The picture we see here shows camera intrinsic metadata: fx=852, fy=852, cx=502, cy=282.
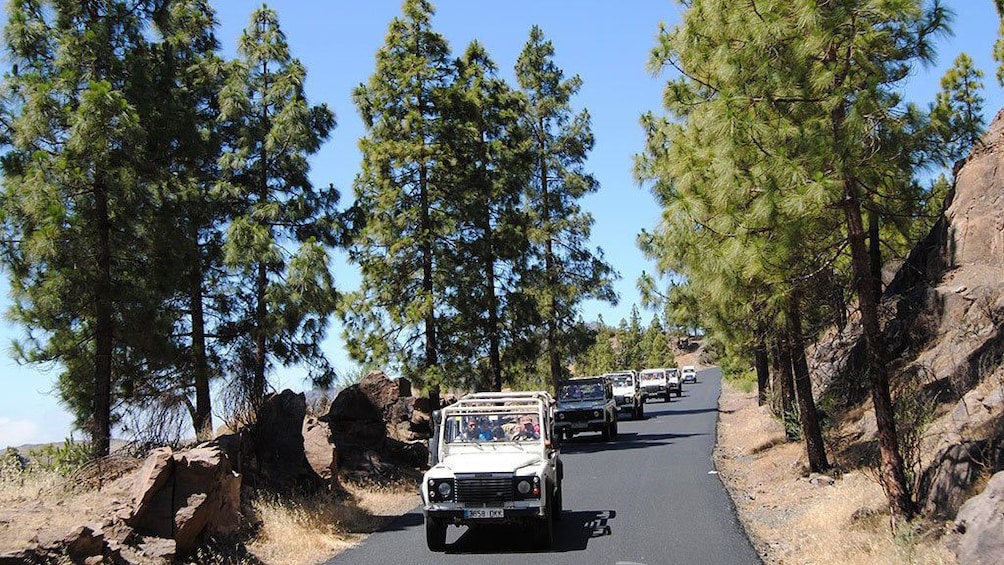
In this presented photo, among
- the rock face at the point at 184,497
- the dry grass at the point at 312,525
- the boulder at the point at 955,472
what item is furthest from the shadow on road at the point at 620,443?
the boulder at the point at 955,472

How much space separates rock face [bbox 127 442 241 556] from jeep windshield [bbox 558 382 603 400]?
19.2m

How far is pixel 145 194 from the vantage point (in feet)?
49.8

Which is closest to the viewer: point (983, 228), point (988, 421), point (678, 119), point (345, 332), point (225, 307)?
point (988, 421)

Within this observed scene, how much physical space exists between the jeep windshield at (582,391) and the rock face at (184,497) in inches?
757

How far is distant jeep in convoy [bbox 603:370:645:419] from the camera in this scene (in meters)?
40.2

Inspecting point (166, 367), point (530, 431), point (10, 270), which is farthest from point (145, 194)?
point (530, 431)

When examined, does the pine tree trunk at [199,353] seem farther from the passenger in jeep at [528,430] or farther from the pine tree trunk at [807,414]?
the pine tree trunk at [807,414]

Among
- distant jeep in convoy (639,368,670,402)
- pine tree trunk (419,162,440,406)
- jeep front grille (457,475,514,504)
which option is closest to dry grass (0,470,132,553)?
jeep front grille (457,475,514,504)

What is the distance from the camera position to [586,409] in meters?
29.1

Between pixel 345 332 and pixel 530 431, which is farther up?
pixel 345 332

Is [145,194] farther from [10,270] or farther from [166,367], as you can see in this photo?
[166,367]

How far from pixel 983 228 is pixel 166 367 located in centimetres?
1721

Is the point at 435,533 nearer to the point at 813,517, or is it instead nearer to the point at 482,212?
the point at 813,517

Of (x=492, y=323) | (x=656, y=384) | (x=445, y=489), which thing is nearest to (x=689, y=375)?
(x=656, y=384)
